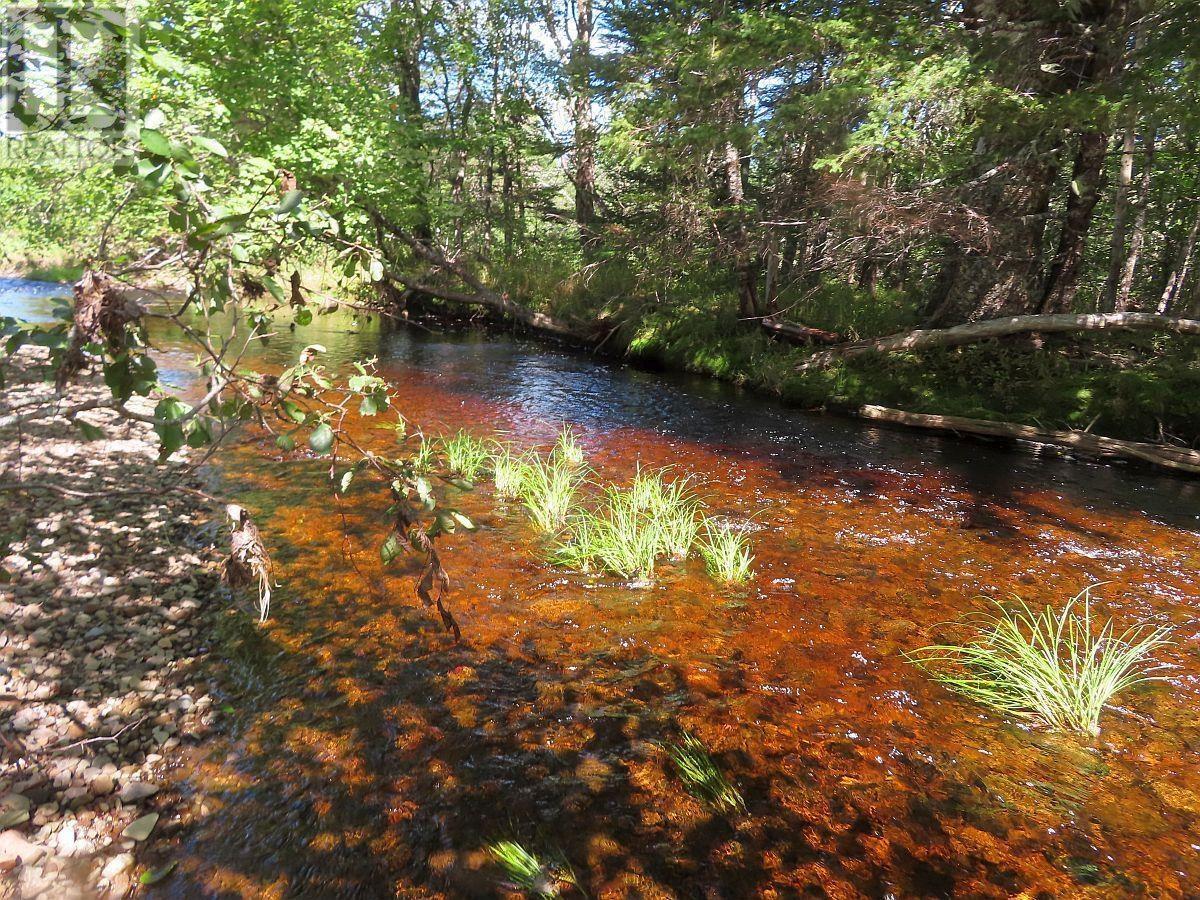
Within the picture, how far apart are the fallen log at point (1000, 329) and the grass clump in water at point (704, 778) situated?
995 cm

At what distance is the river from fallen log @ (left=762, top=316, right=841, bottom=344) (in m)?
6.89

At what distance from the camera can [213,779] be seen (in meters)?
3.11

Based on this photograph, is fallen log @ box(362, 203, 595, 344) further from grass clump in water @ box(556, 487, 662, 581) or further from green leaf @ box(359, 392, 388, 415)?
green leaf @ box(359, 392, 388, 415)

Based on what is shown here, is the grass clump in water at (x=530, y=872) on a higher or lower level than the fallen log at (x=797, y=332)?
lower

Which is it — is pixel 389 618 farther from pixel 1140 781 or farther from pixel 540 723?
pixel 1140 781

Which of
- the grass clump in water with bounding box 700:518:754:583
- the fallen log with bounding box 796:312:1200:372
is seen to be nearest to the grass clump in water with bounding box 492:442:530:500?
the grass clump in water with bounding box 700:518:754:583

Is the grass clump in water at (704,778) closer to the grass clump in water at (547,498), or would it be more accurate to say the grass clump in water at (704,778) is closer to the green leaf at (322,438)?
the green leaf at (322,438)

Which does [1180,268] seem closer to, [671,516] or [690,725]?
[671,516]

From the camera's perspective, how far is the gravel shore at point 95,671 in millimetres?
2643

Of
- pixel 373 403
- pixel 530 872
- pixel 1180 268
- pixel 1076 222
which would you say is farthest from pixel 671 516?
pixel 1180 268

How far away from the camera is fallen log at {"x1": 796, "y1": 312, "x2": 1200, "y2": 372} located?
921 cm

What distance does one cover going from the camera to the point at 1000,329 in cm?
1053

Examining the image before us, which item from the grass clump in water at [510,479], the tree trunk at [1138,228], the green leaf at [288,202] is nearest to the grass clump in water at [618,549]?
the grass clump in water at [510,479]

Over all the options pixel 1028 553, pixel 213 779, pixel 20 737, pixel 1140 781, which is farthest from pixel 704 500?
pixel 20 737
